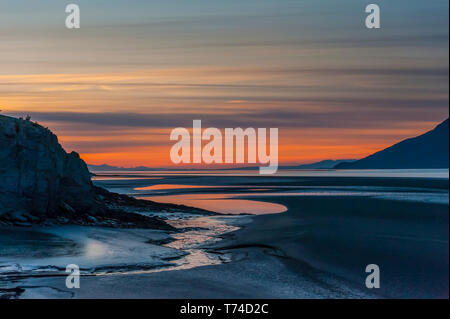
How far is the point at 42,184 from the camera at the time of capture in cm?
2997

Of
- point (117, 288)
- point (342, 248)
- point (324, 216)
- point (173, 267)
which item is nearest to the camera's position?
point (117, 288)

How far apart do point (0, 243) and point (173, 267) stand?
27.0 feet

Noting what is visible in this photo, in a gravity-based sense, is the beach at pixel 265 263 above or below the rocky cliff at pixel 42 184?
below

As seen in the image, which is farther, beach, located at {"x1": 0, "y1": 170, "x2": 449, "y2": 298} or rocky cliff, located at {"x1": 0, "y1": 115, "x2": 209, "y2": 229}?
rocky cliff, located at {"x1": 0, "y1": 115, "x2": 209, "y2": 229}

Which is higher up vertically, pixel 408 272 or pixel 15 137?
pixel 15 137

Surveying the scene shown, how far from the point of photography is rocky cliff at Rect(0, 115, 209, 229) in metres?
28.8

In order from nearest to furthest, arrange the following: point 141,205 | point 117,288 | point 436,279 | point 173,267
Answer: point 117,288, point 436,279, point 173,267, point 141,205

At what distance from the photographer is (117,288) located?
53.7 ft

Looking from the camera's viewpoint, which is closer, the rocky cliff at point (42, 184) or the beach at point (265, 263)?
the beach at point (265, 263)

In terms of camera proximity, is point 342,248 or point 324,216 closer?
point 342,248

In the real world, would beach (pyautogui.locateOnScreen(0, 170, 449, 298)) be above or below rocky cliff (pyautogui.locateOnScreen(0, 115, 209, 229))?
below

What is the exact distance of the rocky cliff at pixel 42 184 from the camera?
28.8 m
